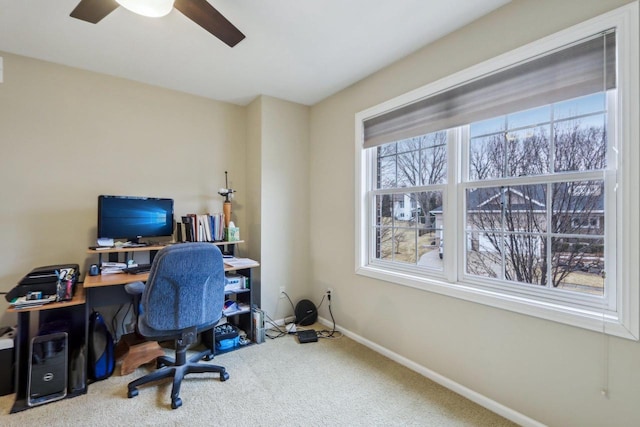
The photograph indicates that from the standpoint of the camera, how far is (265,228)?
3.11 m

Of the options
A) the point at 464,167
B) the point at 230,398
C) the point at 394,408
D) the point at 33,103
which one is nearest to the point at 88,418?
the point at 230,398

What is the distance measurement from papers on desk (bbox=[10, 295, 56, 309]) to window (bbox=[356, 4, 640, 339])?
2497mm

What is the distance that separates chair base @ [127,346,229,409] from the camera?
1882 millimetres

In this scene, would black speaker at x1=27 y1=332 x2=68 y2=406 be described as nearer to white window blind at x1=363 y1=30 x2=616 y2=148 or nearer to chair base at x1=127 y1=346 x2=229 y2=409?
chair base at x1=127 y1=346 x2=229 y2=409

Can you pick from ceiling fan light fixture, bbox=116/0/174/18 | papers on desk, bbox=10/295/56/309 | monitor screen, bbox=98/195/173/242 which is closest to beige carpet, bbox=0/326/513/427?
papers on desk, bbox=10/295/56/309

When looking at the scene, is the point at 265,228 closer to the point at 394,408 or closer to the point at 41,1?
the point at 394,408

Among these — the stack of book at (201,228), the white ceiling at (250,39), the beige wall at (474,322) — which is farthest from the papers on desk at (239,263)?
the white ceiling at (250,39)

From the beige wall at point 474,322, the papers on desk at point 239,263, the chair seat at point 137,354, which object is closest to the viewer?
the beige wall at point 474,322

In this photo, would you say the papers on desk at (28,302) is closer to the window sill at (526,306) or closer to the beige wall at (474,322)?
the beige wall at (474,322)

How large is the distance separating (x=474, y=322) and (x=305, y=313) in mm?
1780

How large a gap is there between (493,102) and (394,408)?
2056 millimetres

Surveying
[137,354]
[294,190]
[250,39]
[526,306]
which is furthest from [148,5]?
[526,306]

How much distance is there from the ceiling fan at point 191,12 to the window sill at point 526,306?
2075 millimetres

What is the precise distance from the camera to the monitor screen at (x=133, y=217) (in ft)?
7.88
